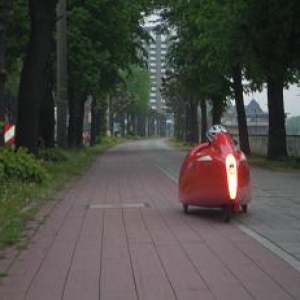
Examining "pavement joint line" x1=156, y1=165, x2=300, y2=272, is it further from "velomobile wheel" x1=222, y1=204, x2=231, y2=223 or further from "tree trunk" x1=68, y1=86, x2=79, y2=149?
"tree trunk" x1=68, y1=86, x2=79, y2=149

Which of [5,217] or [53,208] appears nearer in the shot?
[5,217]

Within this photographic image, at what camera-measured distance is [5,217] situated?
41.6 feet

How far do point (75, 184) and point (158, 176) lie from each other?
3.93m

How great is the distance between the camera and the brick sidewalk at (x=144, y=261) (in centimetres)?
747

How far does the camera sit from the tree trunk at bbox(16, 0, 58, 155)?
2441 cm

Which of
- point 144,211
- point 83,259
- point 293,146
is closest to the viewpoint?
point 83,259

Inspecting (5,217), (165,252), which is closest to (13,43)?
(5,217)

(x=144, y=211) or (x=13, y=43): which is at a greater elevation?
(x=13, y=43)

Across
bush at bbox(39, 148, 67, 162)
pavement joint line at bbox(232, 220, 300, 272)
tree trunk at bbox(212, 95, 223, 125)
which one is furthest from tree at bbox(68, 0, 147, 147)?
pavement joint line at bbox(232, 220, 300, 272)

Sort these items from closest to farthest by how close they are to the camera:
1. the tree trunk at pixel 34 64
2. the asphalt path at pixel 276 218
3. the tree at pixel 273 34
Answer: the asphalt path at pixel 276 218 → the tree trunk at pixel 34 64 → the tree at pixel 273 34

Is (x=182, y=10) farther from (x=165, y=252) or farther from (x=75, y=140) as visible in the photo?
(x=165, y=252)

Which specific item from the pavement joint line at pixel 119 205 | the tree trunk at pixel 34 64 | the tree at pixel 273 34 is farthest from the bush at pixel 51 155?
the pavement joint line at pixel 119 205

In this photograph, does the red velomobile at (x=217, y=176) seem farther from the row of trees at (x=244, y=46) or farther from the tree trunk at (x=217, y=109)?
the tree trunk at (x=217, y=109)

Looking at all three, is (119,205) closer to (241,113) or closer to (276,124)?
(276,124)
